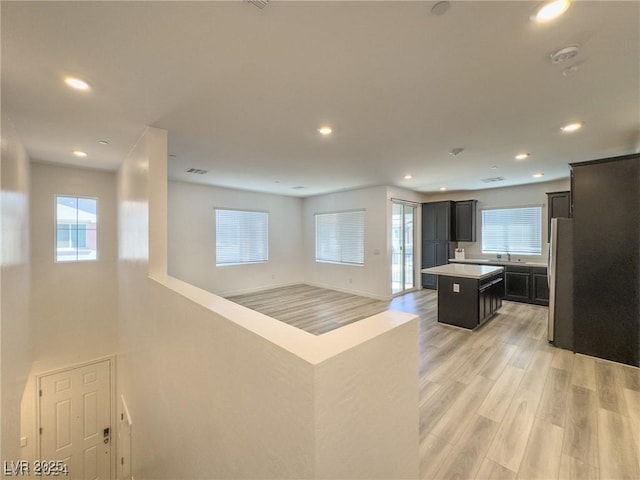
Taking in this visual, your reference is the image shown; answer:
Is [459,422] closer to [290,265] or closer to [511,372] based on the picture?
[511,372]

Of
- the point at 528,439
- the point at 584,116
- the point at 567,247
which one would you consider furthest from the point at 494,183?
the point at 528,439

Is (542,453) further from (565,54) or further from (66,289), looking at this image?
(66,289)

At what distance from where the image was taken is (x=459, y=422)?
204 cm

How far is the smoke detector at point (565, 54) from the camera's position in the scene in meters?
1.54

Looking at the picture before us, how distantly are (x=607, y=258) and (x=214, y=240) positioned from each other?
6672mm

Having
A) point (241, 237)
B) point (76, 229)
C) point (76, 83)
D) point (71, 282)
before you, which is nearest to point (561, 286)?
point (76, 83)

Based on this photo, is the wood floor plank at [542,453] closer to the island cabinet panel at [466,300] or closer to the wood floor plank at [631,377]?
the wood floor plank at [631,377]

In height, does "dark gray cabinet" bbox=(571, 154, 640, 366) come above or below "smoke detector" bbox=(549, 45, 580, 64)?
below

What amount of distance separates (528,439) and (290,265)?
6248 millimetres

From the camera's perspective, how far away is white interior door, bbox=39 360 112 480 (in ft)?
13.8

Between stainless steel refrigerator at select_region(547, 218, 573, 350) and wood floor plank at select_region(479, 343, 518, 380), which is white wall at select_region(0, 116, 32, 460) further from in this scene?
stainless steel refrigerator at select_region(547, 218, 573, 350)

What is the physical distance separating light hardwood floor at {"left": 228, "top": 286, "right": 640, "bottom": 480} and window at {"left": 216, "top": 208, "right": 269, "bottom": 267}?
4675 millimetres

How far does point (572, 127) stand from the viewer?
2746 millimetres

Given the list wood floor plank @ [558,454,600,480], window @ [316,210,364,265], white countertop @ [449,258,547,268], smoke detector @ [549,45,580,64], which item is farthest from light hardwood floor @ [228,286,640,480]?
window @ [316,210,364,265]
